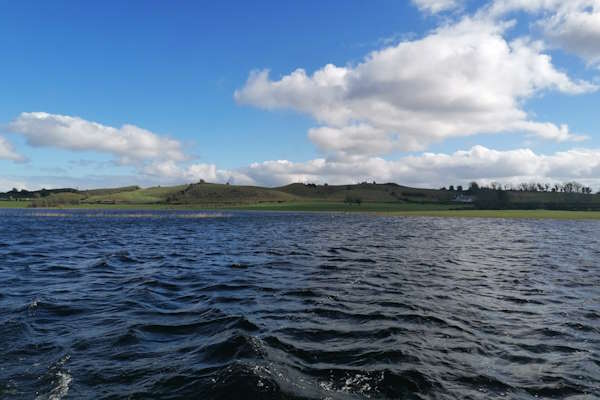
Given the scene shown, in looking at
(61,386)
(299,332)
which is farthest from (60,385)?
(299,332)

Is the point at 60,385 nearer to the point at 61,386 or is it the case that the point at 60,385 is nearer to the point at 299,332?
the point at 61,386

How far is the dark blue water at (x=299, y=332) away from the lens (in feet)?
30.0

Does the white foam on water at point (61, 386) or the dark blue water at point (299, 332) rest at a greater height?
the white foam on water at point (61, 386)

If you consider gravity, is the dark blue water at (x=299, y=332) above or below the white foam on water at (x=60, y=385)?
below

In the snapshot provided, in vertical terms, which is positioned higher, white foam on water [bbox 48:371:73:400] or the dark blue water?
white foam on water [bbox 48:371:73:400]

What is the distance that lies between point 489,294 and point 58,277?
25311mm

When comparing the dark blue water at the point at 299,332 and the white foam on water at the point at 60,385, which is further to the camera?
the dark blue water at the point at 299,332

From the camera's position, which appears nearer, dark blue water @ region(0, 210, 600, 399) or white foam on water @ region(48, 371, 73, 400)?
white foam on water @ region(48, 371, 73, 400)

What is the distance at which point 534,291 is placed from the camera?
785 inches

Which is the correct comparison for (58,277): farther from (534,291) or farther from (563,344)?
(534,291)

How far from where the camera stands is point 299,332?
13062mm

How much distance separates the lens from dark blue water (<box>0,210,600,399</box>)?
9133mm

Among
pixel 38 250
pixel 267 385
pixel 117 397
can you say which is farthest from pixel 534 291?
pixel 38 250

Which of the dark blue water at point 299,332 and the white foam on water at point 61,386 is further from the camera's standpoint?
the dark blue water at point 299,332
